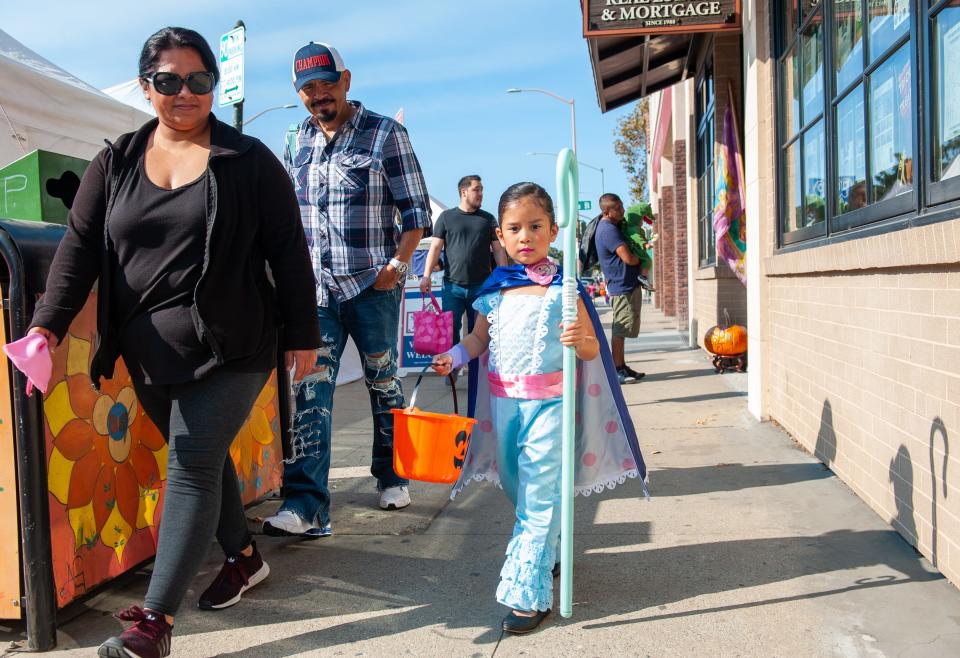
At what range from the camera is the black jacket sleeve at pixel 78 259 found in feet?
8.34

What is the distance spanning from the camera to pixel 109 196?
105 inches

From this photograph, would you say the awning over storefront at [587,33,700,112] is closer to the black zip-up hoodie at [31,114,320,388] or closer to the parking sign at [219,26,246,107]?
the parking sign at [219,26,246,107]

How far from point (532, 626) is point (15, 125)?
5523mm

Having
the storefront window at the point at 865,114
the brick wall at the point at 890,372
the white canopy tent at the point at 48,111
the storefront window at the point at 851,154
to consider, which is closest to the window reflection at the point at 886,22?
the storefront window at the point at 865,114

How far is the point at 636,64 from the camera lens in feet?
34.6

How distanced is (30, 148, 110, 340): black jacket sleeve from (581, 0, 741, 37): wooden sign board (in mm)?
4833

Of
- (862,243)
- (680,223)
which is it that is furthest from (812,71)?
(680,223)

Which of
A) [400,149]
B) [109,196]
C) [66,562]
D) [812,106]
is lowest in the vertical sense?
[66,562]

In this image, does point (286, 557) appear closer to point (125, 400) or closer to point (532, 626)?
point (125, 400)

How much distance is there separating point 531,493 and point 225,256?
1.24 m

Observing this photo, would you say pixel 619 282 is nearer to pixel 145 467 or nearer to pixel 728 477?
pixel 728 477

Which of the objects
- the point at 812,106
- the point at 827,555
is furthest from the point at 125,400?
the point at 812,106

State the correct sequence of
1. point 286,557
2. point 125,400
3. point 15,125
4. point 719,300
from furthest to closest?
point 719,300
point 15,125
point 286,557
point 125,400

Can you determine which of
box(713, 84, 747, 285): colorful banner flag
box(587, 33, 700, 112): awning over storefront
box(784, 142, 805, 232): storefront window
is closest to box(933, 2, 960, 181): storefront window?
box(784, 142, 805, 232): storefront window
